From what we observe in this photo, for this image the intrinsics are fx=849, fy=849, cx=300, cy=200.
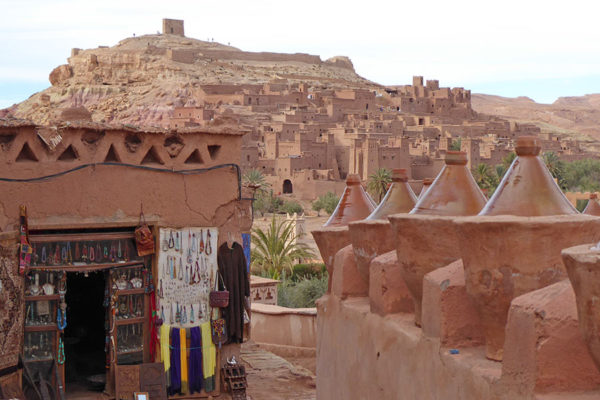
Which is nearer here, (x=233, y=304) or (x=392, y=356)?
(x=392, y=356)

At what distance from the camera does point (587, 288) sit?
2.15 m

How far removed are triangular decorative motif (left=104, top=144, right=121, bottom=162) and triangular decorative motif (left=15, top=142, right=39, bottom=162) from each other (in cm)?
65

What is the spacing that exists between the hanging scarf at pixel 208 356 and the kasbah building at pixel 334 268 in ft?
0.06

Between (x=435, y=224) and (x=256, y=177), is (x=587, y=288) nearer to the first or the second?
(x=435, y=224)

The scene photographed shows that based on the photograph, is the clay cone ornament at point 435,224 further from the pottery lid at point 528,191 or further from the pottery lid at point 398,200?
the pottery lid at point 398,200

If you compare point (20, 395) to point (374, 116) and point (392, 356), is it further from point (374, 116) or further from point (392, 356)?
point (374, 116)

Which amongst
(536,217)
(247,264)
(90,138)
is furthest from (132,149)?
(536,217)

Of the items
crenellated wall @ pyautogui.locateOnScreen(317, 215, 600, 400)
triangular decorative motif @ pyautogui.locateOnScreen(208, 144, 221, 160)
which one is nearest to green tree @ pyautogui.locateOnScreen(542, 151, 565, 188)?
triangular decorative motif @ pyautogui.locateOnScreen(208, 144, 221, 160)

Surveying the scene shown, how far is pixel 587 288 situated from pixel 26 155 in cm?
637

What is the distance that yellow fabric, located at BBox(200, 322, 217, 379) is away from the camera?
8461mm

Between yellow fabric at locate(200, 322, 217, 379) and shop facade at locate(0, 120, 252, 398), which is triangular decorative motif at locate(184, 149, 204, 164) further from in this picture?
yellow fabric at locate(200, 322, 217, 379)

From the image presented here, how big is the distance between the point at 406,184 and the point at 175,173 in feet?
13.4

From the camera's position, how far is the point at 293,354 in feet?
37.6

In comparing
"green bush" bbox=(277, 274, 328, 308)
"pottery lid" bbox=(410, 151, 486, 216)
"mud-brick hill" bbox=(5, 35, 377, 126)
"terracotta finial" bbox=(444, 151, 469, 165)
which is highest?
"mud-brick hill" bbox=(5, 35, 377, 126)
